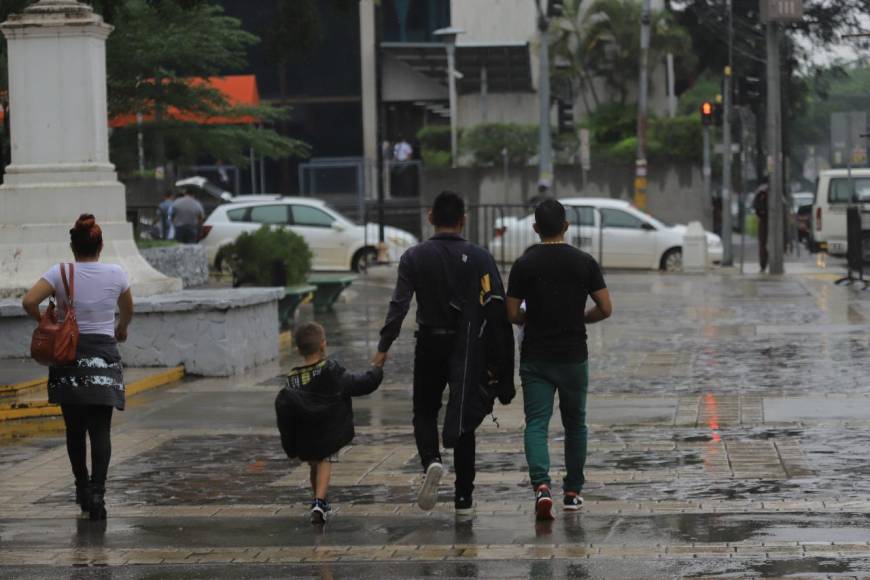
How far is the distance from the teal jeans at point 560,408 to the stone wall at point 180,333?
745 cm

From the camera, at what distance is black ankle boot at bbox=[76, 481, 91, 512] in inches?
363

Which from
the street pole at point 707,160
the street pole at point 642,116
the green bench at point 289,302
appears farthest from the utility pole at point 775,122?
the green bench at point 289,302

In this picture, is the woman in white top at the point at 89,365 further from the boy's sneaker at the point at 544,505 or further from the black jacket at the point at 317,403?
the boy's sneaker at the point at 544,505

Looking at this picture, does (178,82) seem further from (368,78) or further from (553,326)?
(368,78)

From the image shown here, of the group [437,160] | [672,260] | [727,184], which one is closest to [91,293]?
[672,260]

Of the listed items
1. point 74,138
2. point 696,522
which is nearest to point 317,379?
point 696,522

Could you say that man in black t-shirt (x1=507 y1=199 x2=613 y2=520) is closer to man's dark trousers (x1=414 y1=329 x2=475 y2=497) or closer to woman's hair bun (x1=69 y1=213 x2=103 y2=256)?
man's dark trousers (x1=414 y1=329 x2=475 y2=497)

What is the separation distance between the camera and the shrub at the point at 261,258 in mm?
22047

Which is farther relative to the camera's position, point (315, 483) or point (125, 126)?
point (125, 126)

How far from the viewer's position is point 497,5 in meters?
51.2

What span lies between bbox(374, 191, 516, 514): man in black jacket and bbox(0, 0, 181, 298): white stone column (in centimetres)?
821

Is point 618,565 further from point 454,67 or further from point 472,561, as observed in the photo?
point 454,67

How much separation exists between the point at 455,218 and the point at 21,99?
28.9ft

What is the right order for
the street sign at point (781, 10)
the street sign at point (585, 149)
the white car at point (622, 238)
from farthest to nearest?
1. the street sign at point (585, 149)
2. the white car at point (622, 238)
3. the street sign at point (781, 10)
